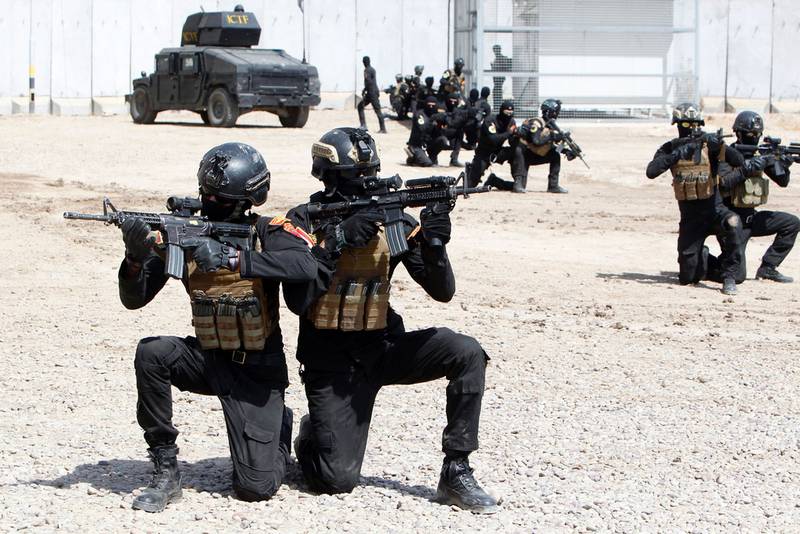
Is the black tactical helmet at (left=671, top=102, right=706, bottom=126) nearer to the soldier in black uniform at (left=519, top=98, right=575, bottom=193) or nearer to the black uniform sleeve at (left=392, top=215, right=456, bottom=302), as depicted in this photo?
the black uniform sleeve at (left=392, top=215, right=456, bottom=302)

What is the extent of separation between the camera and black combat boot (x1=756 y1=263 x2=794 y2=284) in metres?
11.7

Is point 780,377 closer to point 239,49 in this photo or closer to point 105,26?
point 239,49

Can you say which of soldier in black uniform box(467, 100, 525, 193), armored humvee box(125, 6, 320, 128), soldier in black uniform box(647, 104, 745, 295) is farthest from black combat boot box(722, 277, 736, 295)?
armored humvee box(125, 6, 320, 128)

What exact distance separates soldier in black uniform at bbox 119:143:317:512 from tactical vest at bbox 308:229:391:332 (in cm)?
22

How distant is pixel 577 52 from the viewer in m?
28.3

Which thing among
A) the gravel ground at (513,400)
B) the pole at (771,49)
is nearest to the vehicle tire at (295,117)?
the gravel ground at (513,400)

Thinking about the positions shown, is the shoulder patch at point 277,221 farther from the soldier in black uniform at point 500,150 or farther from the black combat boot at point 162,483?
the soldier in black uniform at point 500,150

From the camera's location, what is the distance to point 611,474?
19.0 feet

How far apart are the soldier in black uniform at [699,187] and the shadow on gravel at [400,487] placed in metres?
6.06

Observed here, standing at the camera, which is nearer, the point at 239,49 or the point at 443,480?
the point at 443,480

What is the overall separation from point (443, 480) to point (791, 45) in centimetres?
2870

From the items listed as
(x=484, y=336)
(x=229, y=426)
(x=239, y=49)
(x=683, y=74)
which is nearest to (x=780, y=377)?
(x=484, y=336)

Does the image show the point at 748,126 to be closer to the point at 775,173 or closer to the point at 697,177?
the point at 775,173

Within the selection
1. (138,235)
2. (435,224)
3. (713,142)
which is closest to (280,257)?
(138,235)
